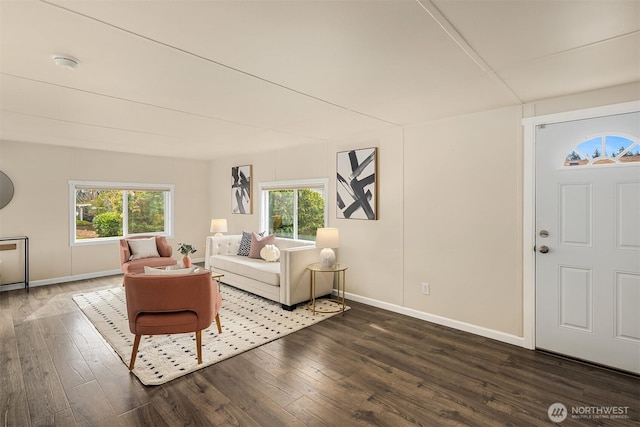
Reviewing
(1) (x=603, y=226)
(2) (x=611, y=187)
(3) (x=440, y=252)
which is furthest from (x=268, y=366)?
(2) (x=611, y=187)

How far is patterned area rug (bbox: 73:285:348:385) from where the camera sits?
8.93 ft

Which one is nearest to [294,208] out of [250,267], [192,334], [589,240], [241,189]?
[250,267]

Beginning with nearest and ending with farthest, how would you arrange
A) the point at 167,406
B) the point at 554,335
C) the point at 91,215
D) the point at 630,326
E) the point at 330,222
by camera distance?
the point at 167,406 → the point at 630,326 → the point at 554,335 → the point at 330,222 → the point at 91,215

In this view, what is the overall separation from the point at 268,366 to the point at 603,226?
3048 millimetres

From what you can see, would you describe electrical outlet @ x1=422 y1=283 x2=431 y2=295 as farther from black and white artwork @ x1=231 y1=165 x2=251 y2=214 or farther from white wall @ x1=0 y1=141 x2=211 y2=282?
A: white wall @ x1=0 y1=141 x2=211 y2=282

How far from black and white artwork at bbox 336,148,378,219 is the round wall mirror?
5044 millimetres

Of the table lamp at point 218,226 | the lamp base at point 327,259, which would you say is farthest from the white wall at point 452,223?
the table lamp at point 218,226

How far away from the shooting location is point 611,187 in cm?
265

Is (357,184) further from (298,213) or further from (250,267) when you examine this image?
(250,267)

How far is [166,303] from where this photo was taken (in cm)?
266

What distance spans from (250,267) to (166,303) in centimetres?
196

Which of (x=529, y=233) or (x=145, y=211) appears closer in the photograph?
(x=529, y=233)

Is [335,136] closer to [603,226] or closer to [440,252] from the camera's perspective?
[440,252]

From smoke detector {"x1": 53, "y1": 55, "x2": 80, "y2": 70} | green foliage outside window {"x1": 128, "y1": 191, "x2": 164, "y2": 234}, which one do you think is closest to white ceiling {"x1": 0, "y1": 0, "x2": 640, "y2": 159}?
smoke detector {"x1": 53, "y1": 55, "x2": 80, "y2": 70}
